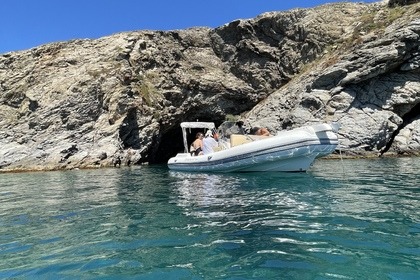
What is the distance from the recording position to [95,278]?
440 centimetres

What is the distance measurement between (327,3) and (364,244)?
41.7 m

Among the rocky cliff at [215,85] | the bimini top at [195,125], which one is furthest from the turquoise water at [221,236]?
the rocky cliff at [215,85]

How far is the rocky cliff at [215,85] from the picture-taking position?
29562 millimetres

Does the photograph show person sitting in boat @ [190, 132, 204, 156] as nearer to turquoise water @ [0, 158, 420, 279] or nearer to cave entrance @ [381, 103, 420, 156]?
turquoise water @ [0, 158, 420, 279]

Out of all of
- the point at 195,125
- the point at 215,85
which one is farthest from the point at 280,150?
the point at 215,85

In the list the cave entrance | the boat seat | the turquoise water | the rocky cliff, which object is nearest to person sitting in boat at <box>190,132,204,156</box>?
the boat seat

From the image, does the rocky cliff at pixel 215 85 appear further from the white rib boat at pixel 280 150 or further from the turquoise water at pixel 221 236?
the turquoise water at pixel 221 236

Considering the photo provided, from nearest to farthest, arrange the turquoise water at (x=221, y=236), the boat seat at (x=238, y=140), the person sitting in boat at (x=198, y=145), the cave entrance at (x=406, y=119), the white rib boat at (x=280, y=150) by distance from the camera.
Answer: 1. the turquoise water at (x=221, y=236)
2. the white rib boat at (x=280, y=150)
3. the boat seat at (x=238, y=140)
4. the person sitting in boat at (x=198, y=145)
5. the cave entrance at (x=406, y=119)

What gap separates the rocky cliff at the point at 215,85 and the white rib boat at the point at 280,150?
45.8ft

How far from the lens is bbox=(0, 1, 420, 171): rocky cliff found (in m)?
29.6

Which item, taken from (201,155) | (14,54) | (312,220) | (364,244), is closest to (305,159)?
(201,155)

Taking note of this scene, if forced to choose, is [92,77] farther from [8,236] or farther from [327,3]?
[8,236]

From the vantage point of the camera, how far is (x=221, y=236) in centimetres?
595

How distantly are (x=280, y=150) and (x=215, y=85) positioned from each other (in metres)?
24.3
